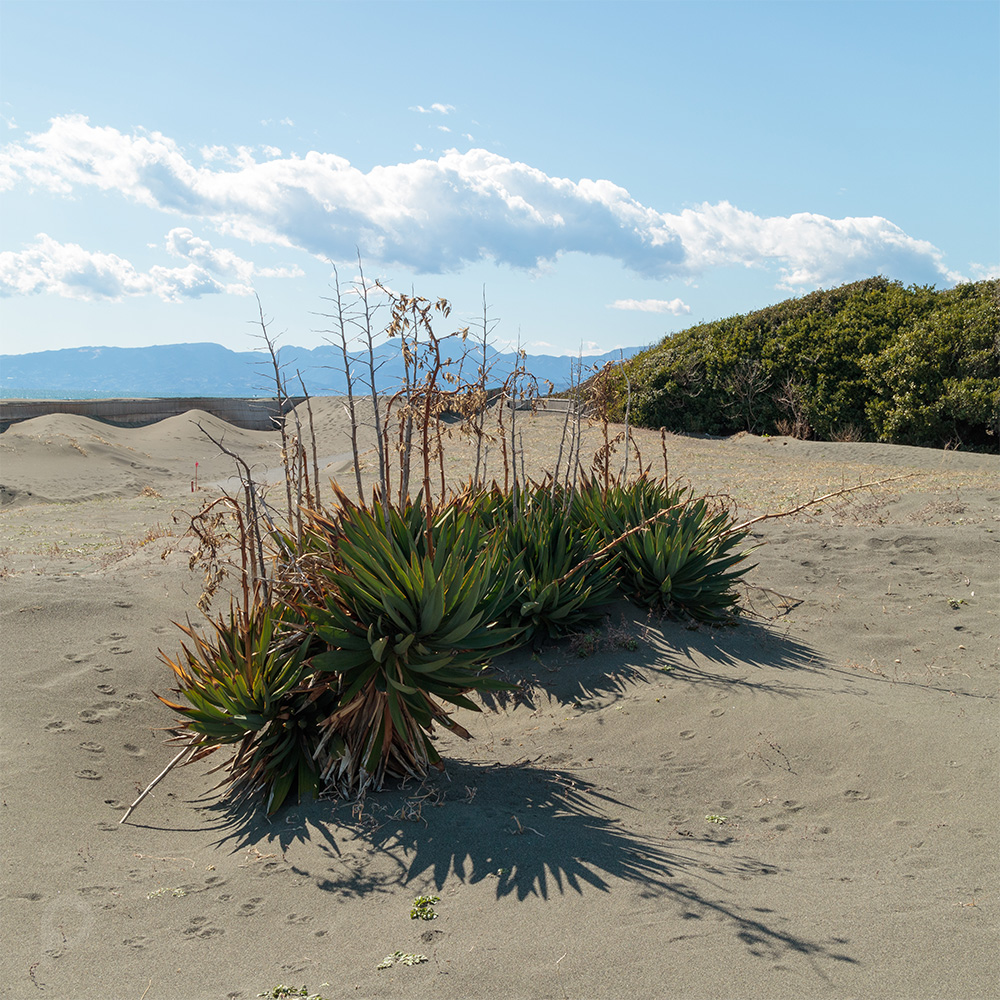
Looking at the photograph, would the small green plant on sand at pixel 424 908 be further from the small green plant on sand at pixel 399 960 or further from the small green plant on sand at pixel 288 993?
the small green plant on sand at pixel 288 993

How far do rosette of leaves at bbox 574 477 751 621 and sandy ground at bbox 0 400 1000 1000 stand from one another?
262 millimetres

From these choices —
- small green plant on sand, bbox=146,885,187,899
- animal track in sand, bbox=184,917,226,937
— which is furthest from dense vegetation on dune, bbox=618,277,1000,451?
animal track in sand, bbox=184,917,226,937

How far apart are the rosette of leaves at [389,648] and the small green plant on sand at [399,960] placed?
1.20 m

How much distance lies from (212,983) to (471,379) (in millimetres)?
4144

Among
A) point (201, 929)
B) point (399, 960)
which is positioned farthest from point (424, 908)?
point (201, 929)

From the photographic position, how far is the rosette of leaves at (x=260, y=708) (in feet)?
13.0

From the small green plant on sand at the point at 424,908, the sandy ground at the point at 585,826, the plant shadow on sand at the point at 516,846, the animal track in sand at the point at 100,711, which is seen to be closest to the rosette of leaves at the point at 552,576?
the sandy ground at the point at 585,826

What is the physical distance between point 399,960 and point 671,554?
152 inches

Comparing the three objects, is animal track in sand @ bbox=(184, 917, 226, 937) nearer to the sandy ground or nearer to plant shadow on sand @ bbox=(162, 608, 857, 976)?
the sandy ground

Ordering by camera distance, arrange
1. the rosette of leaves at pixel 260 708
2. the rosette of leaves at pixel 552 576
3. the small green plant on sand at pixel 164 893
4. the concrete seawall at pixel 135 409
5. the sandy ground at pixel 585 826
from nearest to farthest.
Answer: the sandy ground at pixel 585 826 → the small green plant on sand at pixel 164 893 → the rosette of leaves at pixel 260 708 → the rosette of leaves at pixel 552 576 → the concrete seawall at pixel 135 409

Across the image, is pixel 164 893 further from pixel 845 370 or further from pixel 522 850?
pixel 845 370

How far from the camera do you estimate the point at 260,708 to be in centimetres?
397

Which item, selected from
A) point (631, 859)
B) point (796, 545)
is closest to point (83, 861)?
point (631, 859)

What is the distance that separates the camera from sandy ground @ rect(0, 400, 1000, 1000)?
2598 millimetres
